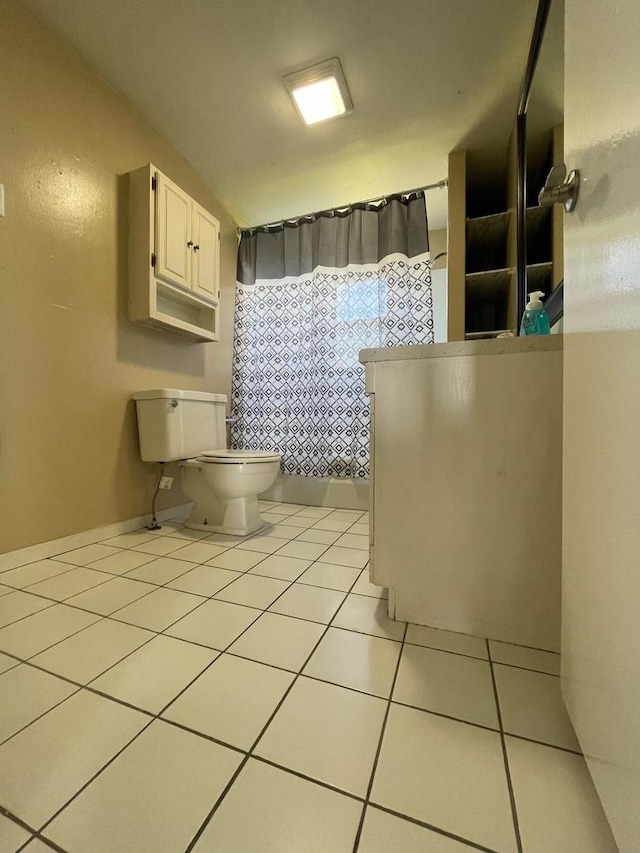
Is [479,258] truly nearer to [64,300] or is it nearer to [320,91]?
[320,91]

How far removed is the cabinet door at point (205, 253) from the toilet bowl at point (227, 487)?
1.02 meters

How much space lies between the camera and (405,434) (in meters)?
0.91

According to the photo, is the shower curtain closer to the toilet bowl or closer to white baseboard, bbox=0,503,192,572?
the toilet bowl

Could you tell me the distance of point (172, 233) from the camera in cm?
171

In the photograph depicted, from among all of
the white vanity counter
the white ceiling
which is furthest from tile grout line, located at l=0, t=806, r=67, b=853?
the white ceiling

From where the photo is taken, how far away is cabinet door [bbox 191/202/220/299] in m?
1.86

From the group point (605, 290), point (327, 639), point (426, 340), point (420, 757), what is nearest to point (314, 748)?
point (420, 757)

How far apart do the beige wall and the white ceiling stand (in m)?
0.20

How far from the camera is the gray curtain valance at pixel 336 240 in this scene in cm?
199

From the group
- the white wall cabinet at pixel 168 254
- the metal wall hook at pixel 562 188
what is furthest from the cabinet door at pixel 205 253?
the metal wall hook at pixel 562 188

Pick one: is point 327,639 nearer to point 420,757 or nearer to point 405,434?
point 420,757

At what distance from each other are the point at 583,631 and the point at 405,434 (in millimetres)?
533

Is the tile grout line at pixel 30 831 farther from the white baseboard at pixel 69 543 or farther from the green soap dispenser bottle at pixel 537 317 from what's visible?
the green soap dispenser bottle at pixel 537 317

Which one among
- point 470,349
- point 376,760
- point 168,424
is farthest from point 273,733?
point 168,424
